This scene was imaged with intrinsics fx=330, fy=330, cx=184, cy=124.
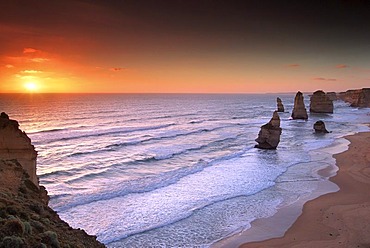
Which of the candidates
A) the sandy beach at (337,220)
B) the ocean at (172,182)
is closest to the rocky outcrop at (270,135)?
the ocean at (172,182)

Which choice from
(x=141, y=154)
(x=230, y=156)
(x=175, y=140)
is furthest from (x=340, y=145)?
(x=141, y=154)

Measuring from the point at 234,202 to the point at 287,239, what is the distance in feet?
19.1

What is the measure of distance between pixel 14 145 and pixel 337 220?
16.2 metres

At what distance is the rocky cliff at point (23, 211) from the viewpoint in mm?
7098

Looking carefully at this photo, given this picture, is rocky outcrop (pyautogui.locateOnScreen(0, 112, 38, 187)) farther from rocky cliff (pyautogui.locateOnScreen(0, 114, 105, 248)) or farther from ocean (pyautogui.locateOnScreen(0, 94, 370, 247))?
ocean (pyautogui.locateOnScreen(0, 94, 370, 247))

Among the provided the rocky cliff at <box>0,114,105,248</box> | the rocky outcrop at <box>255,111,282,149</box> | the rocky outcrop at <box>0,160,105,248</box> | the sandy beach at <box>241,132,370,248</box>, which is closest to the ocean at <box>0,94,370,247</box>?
the rocky outcrop at <box>255,111,282,149</box>

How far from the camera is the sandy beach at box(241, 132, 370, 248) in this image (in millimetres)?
15391

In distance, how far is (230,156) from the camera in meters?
36.8

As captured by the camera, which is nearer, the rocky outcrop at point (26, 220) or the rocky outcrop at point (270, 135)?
the rocky outcrop at point (26, 220)

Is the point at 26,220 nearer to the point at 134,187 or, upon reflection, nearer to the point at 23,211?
the point at 23,211

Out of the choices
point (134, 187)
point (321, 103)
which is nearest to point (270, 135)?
point (134, 187)

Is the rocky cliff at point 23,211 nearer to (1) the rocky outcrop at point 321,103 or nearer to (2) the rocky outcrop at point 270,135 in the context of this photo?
(2) the rocky outcrop at point 270,135

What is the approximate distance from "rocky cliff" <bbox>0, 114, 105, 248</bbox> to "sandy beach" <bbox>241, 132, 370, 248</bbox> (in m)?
9.34

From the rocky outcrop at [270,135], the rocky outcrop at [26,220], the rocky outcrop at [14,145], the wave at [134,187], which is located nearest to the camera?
the rocky outcrop at [26,220]
